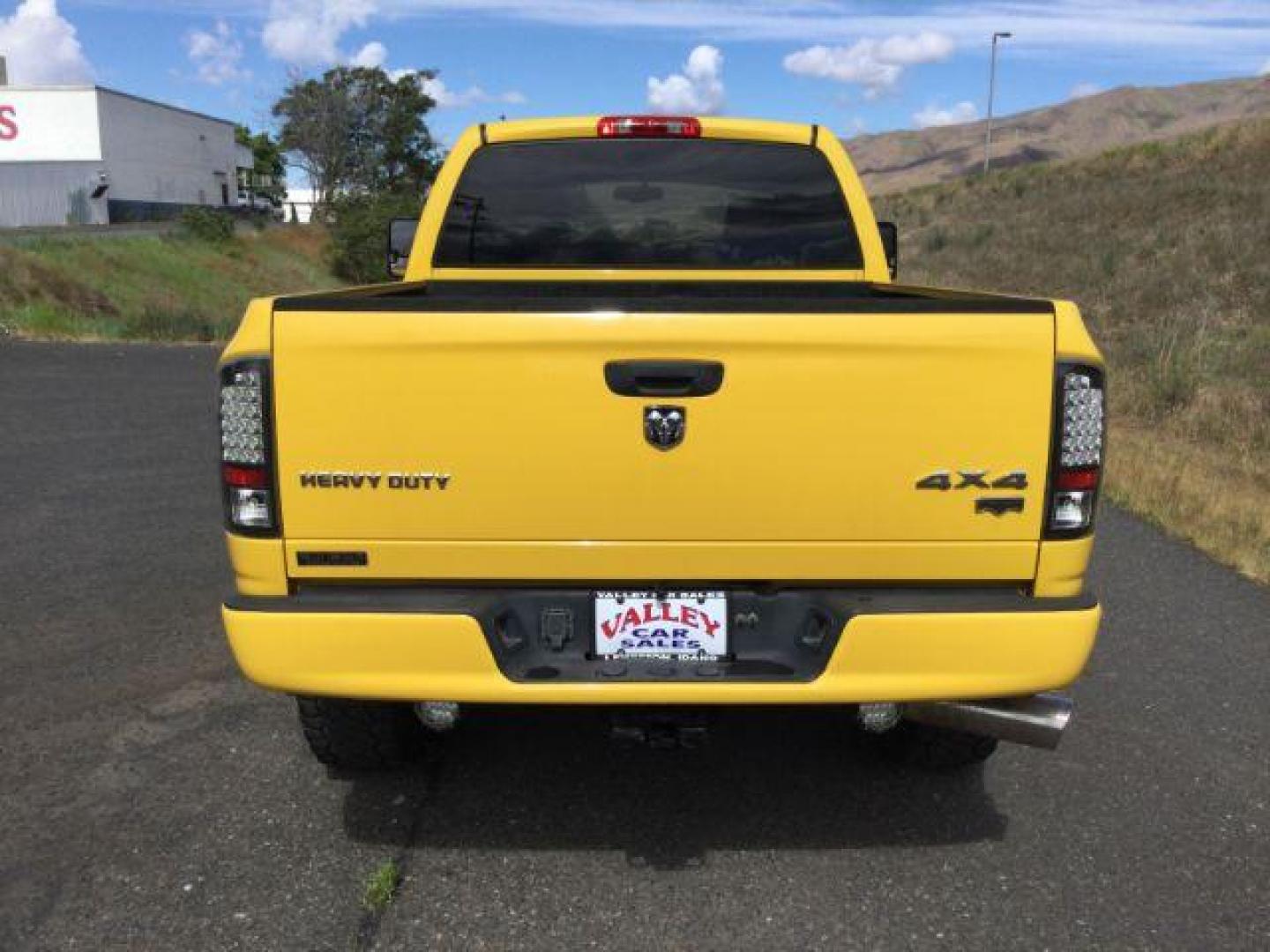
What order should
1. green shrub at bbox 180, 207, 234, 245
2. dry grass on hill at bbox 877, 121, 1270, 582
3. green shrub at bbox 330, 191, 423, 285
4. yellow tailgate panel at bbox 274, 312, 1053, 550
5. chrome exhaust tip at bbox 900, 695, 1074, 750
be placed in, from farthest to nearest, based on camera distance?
green shrub at bbox 330, 191, 423, 285
green shrub at bbox 180, 207, 234, 245
dry grass on hill at bbox 877, 121, 1270, 582
chrome exhaust tip at bbox 900, 695, 1074, 750
yellow tailgate panel at bbox 274, 312, 1053, 550

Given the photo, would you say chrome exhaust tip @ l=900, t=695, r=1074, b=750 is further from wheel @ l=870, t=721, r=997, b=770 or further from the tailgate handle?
the tailgate handle

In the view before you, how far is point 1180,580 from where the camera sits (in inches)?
233

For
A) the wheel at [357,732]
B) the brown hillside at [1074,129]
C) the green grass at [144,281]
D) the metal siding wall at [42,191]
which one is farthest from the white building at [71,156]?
the brown hillside at [1074,129]

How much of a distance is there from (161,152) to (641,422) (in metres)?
69.2

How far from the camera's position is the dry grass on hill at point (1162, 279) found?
26.7 ft

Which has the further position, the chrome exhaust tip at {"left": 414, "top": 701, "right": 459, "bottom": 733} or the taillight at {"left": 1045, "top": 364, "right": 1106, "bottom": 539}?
the chrome exhaust tip at {"left": 414, "top": 701, "right": 459, "bottom": 733}

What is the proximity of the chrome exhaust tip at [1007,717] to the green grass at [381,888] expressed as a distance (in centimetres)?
A: 144

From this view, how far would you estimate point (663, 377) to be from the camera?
8.39 ft

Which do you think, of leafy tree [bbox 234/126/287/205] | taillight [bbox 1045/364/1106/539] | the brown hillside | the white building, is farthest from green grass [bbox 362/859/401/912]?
the brown hillside

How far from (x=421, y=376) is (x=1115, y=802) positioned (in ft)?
8.33

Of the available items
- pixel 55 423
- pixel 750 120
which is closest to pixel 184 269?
pixel 55 423

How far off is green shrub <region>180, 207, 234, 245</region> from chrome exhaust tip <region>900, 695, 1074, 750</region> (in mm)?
48075

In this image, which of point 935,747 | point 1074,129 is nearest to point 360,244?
point 935,747

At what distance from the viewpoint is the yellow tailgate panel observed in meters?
2.54
